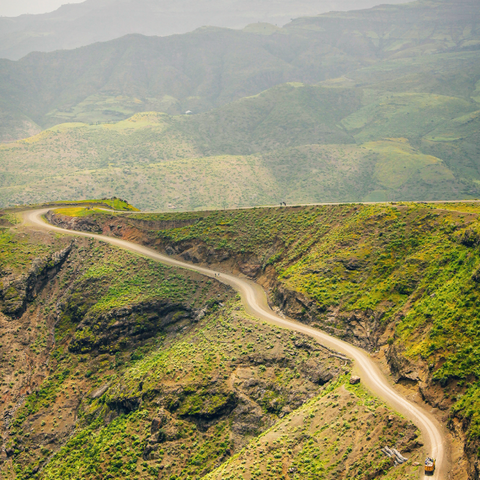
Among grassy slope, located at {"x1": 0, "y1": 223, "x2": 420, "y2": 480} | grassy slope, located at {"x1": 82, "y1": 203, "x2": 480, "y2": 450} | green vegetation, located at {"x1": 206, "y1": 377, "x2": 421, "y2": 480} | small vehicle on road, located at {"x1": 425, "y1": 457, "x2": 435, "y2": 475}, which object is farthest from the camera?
grassy slope, located at {"x1": 0, "y1": 223, "x2": 420, "y2": 480}

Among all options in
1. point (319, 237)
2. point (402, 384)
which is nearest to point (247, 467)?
point (402, 384)

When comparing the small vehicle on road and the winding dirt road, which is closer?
the small vehicle on road

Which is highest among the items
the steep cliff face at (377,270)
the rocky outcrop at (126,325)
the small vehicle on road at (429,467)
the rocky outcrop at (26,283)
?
the small vehicle on road at (429,467)

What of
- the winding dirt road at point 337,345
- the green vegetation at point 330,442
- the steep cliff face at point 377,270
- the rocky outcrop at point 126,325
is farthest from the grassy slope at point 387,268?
the rocky outcrop at point 126,325

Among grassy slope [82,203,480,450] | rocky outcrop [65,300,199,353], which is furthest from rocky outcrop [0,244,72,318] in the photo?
grassy slope [82,203,480,450]

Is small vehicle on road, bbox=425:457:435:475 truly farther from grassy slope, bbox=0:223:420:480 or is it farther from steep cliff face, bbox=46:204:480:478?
steep cliff face, bbox=46:204:480:478

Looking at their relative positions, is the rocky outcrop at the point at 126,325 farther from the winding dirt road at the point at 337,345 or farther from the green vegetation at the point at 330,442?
the green vegetation at the point at 330,442
